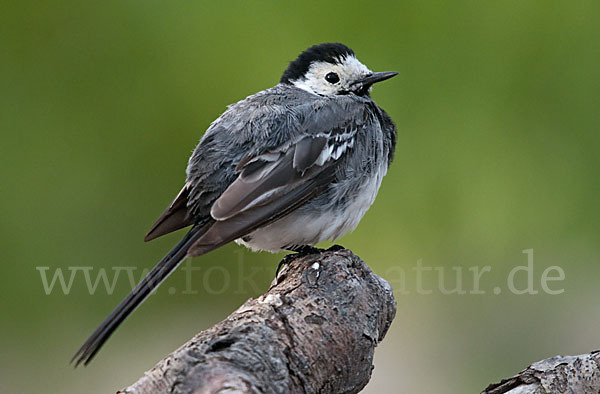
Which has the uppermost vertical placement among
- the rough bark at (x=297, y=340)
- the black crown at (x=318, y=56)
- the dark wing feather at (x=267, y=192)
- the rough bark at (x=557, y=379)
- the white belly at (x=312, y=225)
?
the black crown at (x=318, y=56)

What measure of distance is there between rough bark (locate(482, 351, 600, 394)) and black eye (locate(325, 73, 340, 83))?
84.9 inches

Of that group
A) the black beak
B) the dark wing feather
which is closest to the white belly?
the dark wing feather

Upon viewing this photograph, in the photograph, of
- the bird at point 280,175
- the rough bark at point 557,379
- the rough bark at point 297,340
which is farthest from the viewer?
the bird at point 280,175

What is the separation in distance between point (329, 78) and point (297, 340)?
2.15m

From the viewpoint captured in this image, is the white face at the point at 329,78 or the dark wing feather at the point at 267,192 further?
the white face at the point at 329,78

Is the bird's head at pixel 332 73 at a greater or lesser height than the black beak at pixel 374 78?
greater

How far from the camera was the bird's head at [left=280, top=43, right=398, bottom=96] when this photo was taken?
4.09 meters

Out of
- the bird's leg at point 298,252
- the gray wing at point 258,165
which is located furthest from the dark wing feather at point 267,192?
the bird's leg at point 298,252

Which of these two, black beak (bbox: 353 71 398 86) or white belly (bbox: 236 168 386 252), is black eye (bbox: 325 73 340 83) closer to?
black beak (bbox: 353 71 398 86)

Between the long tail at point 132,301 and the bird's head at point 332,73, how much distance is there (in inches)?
52.6

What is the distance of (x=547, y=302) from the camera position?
15.0 feet

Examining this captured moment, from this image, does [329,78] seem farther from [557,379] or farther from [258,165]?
[557,379]

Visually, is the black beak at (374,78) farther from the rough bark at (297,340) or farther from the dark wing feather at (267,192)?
the rough bark at (297,340)

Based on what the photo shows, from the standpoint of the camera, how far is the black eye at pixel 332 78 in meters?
4.11
